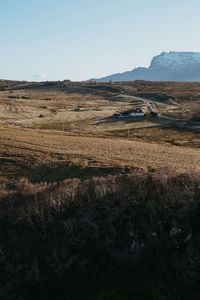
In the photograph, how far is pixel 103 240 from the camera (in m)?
29.0

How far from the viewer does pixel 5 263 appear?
89.9 feet

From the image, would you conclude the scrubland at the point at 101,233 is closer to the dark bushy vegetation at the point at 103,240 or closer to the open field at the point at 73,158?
the dark bushy vegetation at the point at 103,240

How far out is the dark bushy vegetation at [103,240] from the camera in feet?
85.4

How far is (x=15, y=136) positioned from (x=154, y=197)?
40.1 meters

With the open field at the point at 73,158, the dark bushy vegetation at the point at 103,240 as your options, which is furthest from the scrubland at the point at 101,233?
the open field at the point at 73,158

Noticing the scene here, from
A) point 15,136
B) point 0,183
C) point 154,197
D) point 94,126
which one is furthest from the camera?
point 94,126

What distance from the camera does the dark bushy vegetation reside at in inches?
1024


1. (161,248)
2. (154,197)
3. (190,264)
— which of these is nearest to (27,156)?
(154,197)

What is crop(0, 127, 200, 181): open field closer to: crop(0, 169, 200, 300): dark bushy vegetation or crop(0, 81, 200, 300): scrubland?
crop(0, 81, 200, 300): scrubland

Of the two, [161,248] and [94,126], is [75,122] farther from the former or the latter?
[161,248]

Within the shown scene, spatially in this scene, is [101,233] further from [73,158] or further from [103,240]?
[73,158]

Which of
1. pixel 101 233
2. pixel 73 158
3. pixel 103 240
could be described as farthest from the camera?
pixel 73 158

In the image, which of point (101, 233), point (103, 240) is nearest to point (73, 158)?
point (101, 233)

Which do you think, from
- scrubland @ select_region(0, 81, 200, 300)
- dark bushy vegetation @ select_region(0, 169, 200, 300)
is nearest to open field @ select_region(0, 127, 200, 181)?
scrubland @ select_region(0, 81, 200, 300)
